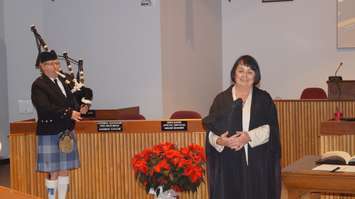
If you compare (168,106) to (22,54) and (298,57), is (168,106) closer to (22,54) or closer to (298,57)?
(22,54)

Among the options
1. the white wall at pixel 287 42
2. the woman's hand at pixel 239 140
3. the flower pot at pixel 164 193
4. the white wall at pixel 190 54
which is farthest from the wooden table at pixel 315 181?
the white wall at pixel 287 42

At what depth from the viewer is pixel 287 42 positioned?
1045 centimetres

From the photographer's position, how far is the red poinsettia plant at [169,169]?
432 centimetres

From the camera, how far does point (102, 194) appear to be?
5.81 meters

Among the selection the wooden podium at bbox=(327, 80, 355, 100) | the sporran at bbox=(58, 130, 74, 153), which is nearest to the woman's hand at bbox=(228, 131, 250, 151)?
the sporran at bbox=(58, 130, 74, 153)

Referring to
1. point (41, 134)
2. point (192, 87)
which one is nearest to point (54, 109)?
point (41, 134)

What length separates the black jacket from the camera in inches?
213

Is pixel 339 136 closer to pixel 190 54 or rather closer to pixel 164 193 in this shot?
pixel 164 193

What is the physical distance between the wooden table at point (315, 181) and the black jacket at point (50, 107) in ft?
8.85

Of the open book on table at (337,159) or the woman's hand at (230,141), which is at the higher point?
the woman's hand at (230,141)

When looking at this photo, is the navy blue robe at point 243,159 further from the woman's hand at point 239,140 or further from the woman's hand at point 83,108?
the woman's hand at point 83,108

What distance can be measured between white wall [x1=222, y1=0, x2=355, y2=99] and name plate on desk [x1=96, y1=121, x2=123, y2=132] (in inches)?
205

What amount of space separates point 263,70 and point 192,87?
6.74 feet

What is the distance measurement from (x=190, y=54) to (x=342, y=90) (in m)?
2.31
